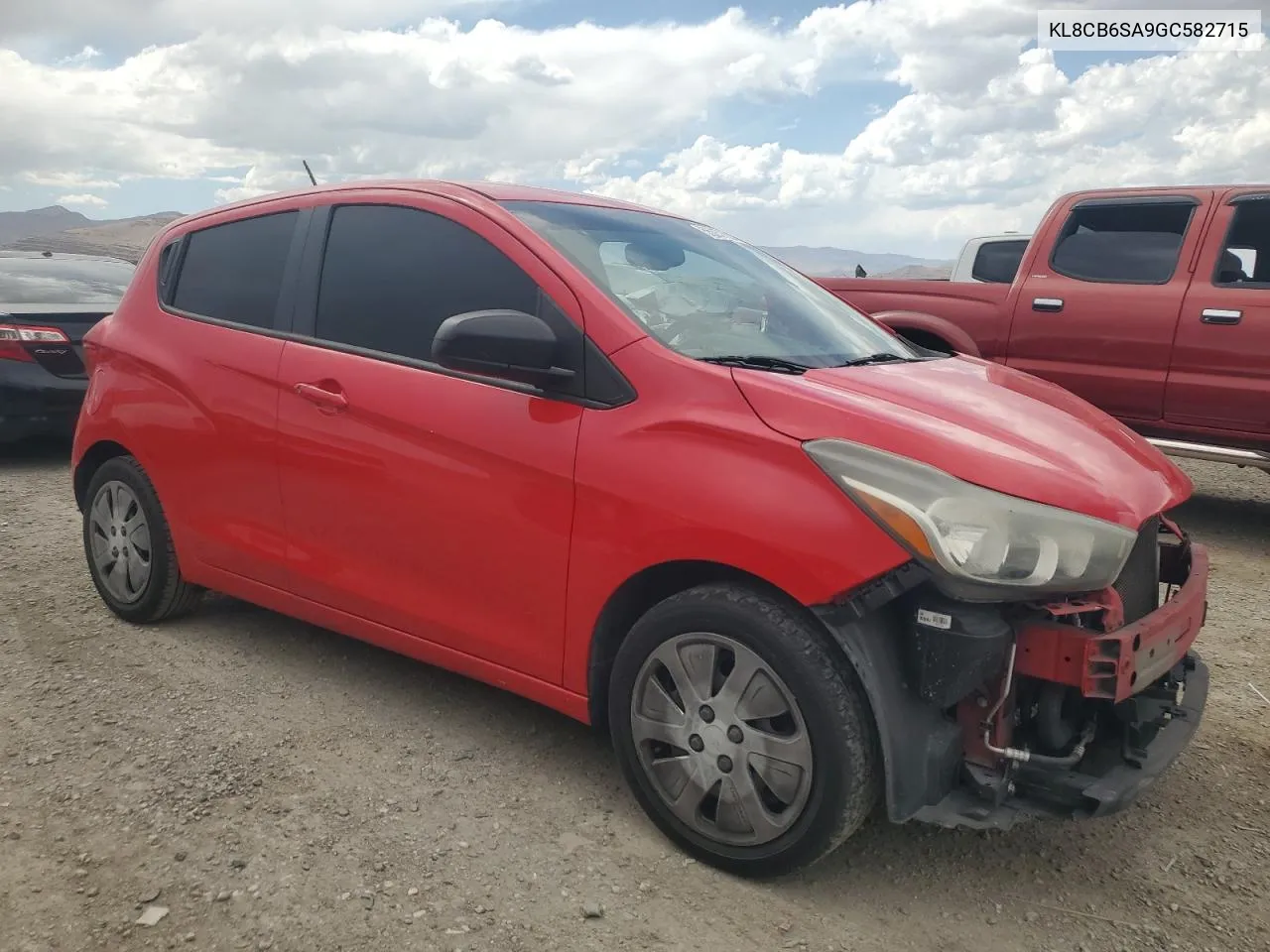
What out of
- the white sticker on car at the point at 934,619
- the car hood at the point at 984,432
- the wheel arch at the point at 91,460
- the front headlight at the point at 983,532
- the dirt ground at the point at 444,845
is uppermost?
the car hood at the point at 984,432

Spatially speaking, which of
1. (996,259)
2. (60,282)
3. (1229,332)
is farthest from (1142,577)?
(60,282)

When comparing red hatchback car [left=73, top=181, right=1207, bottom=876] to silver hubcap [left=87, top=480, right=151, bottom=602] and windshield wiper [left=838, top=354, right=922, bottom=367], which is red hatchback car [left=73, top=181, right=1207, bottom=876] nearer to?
windshield wiper [left=838, top=354, right=922, bottom=367]

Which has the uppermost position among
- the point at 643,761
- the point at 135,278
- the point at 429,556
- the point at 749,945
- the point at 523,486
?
the point at 135,278

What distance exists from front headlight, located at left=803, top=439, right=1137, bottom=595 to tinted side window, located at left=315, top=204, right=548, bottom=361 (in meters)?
1.13

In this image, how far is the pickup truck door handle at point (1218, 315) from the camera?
238 inches

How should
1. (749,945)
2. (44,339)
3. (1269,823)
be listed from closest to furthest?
1. (749,945)
2. (1269,823)
3. (44,339)

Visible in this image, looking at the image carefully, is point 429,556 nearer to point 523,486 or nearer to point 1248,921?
point 523,486

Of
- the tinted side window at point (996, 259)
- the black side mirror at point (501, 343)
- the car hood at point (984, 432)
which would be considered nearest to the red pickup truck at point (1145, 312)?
the tinted side window at point (996, 259)

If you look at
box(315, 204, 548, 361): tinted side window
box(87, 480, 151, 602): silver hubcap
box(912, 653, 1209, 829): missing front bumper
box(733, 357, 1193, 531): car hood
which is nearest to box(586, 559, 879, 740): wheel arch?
box(912, 653, 1209, 829): missing front bumper

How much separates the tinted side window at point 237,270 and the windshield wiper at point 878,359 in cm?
200

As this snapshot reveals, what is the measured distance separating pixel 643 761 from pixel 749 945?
20.8 inches

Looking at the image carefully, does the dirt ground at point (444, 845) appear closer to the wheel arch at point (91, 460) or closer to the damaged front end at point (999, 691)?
the damaged front end at point (999, 691)

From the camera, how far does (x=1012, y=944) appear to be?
2.44 m

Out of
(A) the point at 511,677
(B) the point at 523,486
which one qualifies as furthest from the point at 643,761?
(B) the point at 523,486
